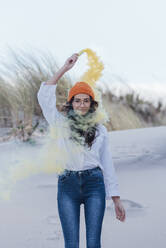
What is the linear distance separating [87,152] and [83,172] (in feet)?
0.42

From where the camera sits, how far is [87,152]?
7.73 feet

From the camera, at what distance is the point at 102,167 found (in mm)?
2395

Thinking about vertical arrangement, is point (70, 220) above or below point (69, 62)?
below

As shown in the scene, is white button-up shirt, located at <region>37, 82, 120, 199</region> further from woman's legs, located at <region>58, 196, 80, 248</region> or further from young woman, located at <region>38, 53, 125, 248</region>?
woman's legs, located at <region>58, 196, 80, 248</region>

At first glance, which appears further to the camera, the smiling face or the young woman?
the smiling face

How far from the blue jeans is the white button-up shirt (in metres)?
0.06

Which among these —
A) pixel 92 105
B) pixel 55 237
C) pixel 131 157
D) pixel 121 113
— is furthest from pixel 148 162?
pixel 121 113

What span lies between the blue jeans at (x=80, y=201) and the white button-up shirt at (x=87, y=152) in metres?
0.06

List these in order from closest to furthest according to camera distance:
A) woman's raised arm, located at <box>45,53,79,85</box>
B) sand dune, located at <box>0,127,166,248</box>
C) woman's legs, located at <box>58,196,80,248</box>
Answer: woman's legs, located at <box>58,196,80,248</box> < woman's raised arm, located at <box>45,53,79,85</box> < sand dune, located at <box>0,127,166,248</box>

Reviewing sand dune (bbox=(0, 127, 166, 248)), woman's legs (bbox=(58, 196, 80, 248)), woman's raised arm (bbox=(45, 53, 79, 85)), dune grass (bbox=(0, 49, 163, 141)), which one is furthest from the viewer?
dune grass (bbox=(0, 49, 163, 141))

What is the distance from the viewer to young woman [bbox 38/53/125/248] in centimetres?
228

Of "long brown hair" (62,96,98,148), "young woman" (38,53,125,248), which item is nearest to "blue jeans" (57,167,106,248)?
"young woman" (38,53,125,248)

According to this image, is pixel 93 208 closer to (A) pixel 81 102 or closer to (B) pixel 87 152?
(B) pixel 87 152

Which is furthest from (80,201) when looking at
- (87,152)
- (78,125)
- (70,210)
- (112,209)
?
(112,209)
